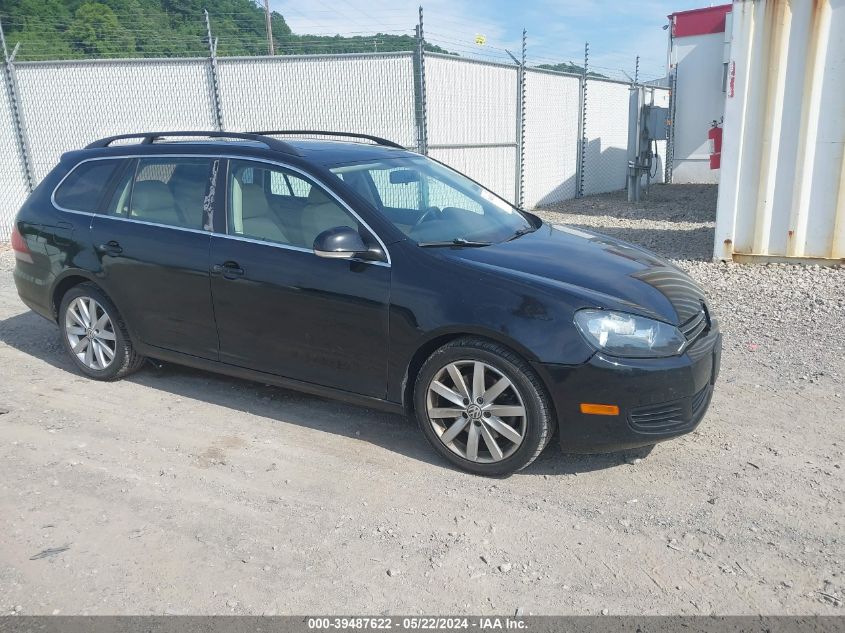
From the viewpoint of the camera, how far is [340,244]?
3.85 meters

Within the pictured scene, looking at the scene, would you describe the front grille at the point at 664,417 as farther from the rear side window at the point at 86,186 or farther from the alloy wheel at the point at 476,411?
the rear side window at the point at 86,186

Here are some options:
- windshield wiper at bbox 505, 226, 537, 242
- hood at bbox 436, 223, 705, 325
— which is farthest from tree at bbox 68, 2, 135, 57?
hood at bbox 436, 223, 705, 325

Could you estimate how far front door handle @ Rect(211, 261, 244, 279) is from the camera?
14.2 feet

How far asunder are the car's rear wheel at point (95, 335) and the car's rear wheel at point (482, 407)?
2417mm

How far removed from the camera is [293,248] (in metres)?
4.19

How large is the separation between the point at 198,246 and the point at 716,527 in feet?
10.9

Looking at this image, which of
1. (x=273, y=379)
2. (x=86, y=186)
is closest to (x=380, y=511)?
(x=273, y=379)

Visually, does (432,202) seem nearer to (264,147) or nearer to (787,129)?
(264,147)

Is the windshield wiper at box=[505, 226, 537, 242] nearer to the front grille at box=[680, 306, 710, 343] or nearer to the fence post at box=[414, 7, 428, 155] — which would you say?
the front grille at box=[680, 306, 710, 343]

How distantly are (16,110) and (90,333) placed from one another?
8384 millimetres

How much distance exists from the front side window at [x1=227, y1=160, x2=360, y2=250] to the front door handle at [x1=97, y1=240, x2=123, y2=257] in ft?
3.13

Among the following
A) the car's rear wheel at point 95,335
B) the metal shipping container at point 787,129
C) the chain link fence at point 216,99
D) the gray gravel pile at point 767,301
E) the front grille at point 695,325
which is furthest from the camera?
the chain link fence at point 216,99

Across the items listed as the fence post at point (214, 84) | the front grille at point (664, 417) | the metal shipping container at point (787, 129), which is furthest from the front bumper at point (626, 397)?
the fence post at point (214, 84)

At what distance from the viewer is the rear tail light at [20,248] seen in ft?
17.9
